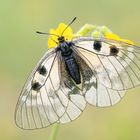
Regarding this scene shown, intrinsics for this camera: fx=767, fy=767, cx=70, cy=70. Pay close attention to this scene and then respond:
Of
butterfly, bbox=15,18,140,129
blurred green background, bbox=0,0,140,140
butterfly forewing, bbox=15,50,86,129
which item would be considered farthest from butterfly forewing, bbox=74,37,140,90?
blurred green background, bbox=0,0,140,140

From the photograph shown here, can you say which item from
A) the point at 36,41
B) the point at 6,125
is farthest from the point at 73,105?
the point at 36,41

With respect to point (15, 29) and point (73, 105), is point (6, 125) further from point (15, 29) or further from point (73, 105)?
point (73, 105)

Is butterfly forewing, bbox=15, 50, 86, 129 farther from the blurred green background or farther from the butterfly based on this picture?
the blurred green background

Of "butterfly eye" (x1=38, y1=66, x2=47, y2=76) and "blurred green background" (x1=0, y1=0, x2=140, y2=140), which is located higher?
"blurred green background" (x1=0, y1=0, x2=140, y2=140)

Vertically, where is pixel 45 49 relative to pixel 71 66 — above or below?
above

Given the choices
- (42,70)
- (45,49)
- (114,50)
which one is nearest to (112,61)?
(114,50)

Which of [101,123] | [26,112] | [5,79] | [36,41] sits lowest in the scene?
[26,112]

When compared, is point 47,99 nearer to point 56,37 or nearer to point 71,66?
point 71,66
